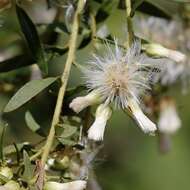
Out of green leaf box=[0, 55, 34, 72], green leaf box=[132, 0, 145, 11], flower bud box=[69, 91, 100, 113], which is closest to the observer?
flower bud box=[69, 91, 100, 113]

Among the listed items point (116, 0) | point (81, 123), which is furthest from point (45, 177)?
point (116, 0)

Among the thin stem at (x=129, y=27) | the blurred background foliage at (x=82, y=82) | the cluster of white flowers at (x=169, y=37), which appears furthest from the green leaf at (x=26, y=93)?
the cluster of white flowers at (x=169, y=37)

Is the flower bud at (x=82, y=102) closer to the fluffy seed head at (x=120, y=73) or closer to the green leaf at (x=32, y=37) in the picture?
the fluffy seed head at (x=120, y=73)

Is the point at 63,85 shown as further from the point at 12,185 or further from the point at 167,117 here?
the point at 167,117

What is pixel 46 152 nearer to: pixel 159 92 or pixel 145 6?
pixel 145 6

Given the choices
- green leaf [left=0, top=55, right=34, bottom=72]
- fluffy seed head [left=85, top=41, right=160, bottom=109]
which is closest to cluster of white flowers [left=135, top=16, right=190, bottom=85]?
green leaf [left=0, top=55, right=34, bottom=72]

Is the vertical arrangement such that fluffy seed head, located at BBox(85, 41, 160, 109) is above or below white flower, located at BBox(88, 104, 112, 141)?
above

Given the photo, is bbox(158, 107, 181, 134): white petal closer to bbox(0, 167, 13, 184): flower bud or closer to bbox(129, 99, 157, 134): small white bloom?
bbox(129, 99, 157, 134): small white bloom
